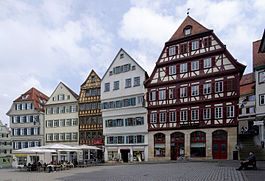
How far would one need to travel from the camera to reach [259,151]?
23.4 meters

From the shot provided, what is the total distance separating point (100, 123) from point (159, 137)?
10690 millimetres

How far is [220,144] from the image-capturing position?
26.3 metres

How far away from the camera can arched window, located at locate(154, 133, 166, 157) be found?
3014 cm

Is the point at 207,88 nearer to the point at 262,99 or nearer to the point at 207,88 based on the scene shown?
the point at 207,88

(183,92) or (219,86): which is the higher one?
(219,86)

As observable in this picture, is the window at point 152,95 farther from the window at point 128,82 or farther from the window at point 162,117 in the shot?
the window at point 128,82

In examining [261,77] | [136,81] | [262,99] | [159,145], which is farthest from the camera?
[136,81]

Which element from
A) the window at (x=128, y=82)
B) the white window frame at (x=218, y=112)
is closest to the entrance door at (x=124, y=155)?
the window at (x=128, y=82)

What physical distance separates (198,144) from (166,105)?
19.9ft

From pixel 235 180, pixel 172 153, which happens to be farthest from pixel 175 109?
pixel 235 180

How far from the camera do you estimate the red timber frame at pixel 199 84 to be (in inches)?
1033

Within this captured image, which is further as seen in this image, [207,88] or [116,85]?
[116,85]

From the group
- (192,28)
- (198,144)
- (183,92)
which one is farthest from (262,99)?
(192,28)

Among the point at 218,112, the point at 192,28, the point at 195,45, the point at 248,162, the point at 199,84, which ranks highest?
the point at 192,28
